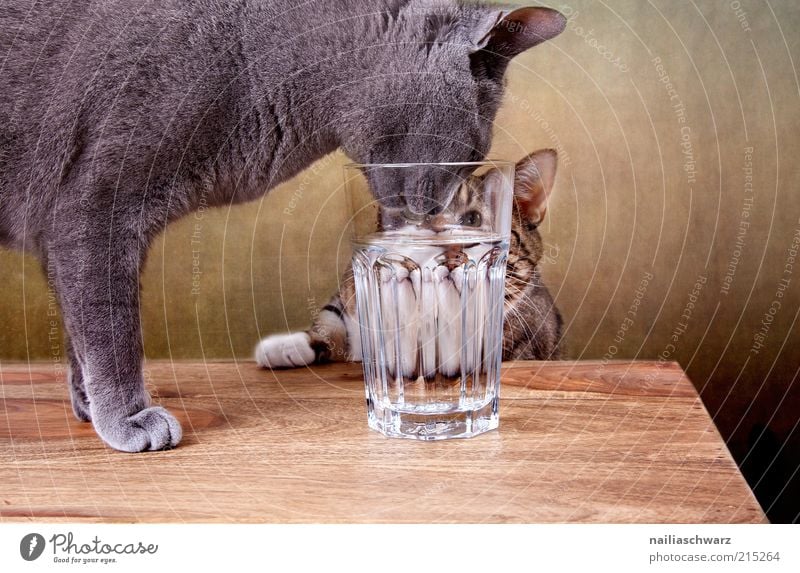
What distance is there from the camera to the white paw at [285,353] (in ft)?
2.86

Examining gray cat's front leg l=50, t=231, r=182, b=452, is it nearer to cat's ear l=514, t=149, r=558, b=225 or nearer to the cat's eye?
the cat's eye

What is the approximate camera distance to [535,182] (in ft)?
3.14

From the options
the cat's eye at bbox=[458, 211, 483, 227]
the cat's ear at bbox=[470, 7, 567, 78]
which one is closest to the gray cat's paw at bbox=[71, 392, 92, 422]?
the cat's eye at bbox=[458, 211, 483, 227]

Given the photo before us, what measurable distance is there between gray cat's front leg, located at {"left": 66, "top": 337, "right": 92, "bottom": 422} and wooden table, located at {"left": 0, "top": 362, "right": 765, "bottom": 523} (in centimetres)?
1

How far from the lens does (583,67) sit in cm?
99

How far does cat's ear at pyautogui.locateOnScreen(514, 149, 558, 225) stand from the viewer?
0.94 m

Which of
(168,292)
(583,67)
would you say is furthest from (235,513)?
(583,67)

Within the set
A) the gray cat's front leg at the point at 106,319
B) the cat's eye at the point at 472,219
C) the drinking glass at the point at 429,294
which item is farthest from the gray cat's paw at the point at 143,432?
the cat's eye at the point at 472,219

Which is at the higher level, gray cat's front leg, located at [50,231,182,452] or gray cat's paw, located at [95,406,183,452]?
gray cat's front leg, located at [50,231,182,452]

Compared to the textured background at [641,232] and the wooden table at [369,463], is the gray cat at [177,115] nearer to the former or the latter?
the wooden table at [369,463]

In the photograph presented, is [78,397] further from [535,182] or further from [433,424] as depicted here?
[535,182]

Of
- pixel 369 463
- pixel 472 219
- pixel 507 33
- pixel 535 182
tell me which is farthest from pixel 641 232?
pixel 369 463

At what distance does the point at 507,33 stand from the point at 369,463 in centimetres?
44
